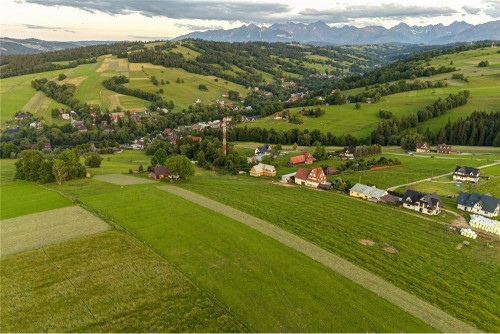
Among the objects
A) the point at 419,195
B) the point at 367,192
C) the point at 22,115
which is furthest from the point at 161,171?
the point at 22,115

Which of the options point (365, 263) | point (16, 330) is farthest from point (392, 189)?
point (16, 330)

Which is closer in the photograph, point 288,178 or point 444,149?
point 288,178

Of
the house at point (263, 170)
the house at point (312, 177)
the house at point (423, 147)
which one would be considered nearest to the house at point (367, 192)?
the house at point (312, 177)

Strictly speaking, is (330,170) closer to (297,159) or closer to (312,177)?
(312,177)

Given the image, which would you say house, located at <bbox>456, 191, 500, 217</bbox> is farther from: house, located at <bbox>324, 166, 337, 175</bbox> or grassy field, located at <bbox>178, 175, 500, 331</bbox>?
house, located at <bbox>324, 166, 337, 175</bbox>

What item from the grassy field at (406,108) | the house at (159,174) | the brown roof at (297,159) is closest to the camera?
the house at (159,174)

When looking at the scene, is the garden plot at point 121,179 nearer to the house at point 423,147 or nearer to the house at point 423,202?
the house at point 423,202

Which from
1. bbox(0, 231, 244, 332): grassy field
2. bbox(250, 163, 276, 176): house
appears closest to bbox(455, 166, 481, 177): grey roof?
bbox(250, 163, 276, 176): house
